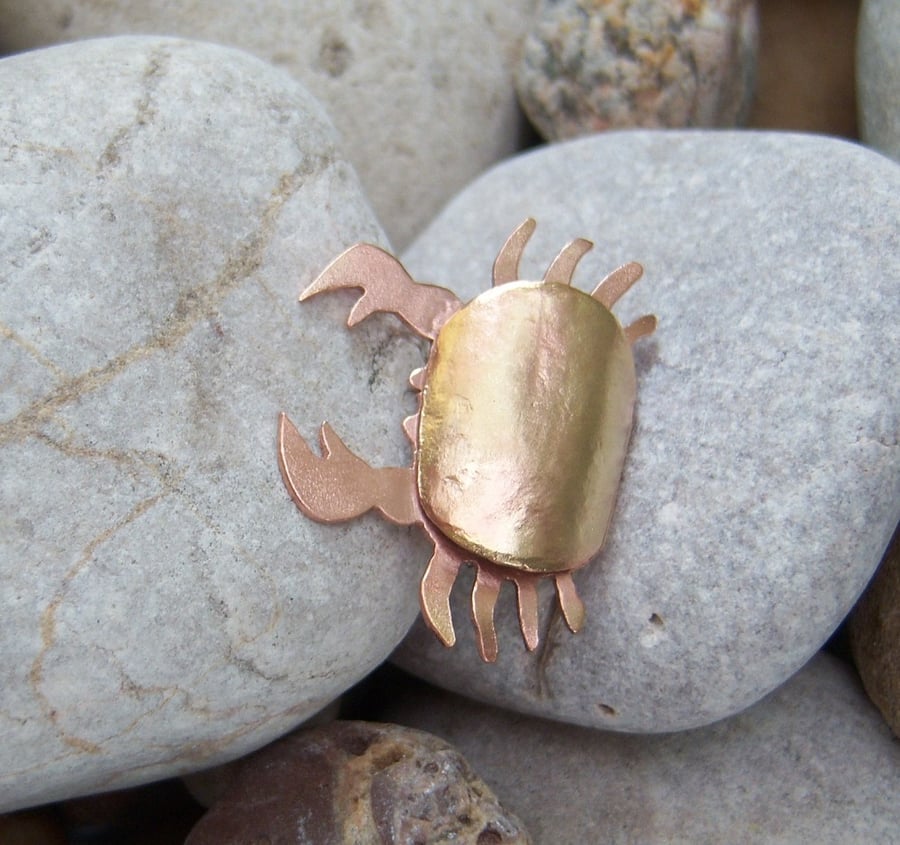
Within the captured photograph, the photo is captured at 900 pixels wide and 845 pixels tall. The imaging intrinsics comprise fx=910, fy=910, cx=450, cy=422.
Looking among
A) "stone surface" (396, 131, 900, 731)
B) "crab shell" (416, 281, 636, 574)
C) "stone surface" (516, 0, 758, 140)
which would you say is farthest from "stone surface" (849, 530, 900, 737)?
"stone surface" (516, 0, 758, 140)

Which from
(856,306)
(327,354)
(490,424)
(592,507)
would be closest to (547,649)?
(592,507)

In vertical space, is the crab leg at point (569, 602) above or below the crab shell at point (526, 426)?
below

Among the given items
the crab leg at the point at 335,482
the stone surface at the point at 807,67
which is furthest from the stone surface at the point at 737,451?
the stone surface at the point at 807,67

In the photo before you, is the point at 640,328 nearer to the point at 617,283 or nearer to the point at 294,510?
the point at 617,283

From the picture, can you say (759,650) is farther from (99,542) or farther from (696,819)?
(99,542)

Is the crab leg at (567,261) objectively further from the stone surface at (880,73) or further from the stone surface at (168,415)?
the stone surface at (880,73)

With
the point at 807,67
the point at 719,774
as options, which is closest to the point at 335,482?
the point at 719,774
